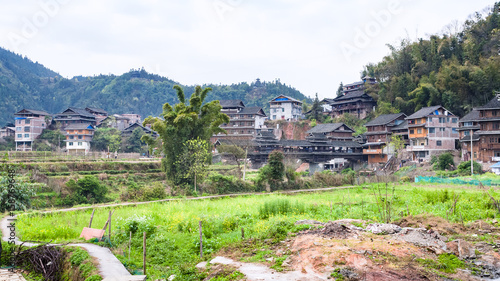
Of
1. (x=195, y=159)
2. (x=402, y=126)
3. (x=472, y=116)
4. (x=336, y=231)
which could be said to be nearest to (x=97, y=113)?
(x=195, y=159)

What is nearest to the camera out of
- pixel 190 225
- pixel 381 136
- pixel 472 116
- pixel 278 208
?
pixel 190 225

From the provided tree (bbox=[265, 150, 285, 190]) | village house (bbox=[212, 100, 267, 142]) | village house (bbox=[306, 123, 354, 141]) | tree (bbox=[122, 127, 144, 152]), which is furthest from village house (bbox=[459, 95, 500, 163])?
tree (bbox=[122, 127, 144, 152])

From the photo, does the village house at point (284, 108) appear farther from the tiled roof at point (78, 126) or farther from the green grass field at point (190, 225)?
the green grass field at point (190, 225)

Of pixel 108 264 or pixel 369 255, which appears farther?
pixel 108 264

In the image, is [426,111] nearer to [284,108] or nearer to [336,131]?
[336,131]

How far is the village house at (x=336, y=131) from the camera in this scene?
60500 millimetres

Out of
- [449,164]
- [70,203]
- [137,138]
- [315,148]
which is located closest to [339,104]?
[315,148]

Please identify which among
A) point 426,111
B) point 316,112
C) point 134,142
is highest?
point 316,112

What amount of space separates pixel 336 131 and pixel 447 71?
17538 millimetres

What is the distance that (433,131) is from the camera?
169 feet

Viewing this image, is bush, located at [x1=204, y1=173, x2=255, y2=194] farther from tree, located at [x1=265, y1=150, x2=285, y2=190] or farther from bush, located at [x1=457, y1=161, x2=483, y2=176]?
bush, located at [x1=457, y1=161, x2=483, y2=176]

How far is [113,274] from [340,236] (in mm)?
6424

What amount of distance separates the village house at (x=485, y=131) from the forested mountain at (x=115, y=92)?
234ft

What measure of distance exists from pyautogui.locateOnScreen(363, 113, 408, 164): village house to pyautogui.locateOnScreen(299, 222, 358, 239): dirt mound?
4625 centimetres
